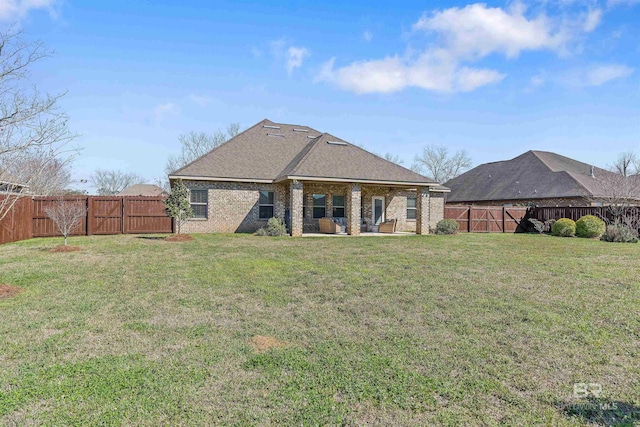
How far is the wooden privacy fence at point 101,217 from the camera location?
14.8m

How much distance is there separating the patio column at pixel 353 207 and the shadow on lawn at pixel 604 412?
14.3 m

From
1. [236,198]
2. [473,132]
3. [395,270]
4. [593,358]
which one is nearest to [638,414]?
[593,358]

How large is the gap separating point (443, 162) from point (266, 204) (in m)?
42.6

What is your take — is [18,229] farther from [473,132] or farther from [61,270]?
[473,132]

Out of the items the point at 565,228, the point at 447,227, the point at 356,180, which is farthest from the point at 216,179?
the point at 565,228

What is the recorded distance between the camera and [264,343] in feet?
14.3

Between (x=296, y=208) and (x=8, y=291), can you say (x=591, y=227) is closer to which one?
(x=296, y=208)

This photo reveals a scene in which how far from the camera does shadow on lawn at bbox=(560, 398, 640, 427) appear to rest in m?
2.85

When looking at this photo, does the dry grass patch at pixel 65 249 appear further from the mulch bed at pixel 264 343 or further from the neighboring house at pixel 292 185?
the mulch bed at pixel 264 343

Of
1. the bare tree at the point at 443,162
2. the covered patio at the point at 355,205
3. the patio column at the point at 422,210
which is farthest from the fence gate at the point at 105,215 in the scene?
the bare tree at the point at 443,162

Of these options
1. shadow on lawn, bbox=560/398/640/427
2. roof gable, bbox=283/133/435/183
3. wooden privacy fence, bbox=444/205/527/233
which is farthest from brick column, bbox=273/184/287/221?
shadow on lawn, bbox=560/398/640/427

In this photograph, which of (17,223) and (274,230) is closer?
(17,223)

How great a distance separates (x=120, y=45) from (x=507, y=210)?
22.8 metres

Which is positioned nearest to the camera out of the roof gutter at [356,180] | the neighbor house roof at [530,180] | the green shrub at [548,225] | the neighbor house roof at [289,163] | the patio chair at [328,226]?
the roof gutter at [356,180]
